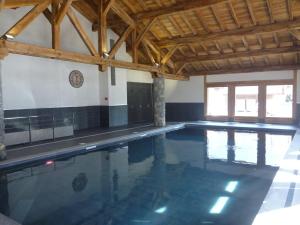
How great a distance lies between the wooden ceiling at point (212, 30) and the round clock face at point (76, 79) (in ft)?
6.34

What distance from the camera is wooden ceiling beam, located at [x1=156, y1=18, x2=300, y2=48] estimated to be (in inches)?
316

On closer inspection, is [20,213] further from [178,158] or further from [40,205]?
[178,158]

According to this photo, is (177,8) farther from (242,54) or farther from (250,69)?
(250,69)

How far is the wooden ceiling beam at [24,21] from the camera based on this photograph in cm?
544

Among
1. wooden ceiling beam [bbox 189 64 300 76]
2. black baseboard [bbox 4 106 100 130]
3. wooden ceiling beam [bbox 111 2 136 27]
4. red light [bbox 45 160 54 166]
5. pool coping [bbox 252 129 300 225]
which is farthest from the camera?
wooden ceiling beam [bbox 189 64 300 76]

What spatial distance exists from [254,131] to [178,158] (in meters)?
5.16

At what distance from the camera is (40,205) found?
3.74 metres

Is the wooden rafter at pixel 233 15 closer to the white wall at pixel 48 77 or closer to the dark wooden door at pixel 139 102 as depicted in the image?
the white wall at pixel 48 77

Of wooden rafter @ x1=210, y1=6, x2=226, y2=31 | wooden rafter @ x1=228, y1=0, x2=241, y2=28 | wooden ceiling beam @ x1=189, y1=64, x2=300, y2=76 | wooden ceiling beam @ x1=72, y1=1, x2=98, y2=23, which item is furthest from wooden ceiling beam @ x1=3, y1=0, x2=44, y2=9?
wooden ceiling beam @ x1=189, y1=64, x2=300, y2=76

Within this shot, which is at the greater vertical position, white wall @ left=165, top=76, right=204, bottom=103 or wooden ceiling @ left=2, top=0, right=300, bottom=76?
wooden ceiling @ left=2, top=0, right=300, bottom=76

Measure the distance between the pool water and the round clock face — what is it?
11.1ft

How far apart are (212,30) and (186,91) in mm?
4769

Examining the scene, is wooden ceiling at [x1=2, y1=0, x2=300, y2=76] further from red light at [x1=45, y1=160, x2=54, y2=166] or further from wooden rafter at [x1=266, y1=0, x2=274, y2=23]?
red light at [x1=45, y1=160, x2=54, y2=166]

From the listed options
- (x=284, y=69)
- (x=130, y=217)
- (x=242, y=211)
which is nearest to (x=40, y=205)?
(x=130, y=217)
